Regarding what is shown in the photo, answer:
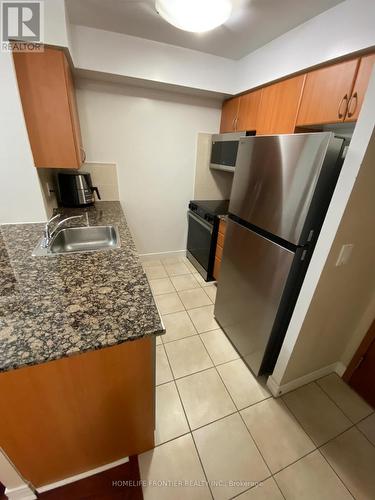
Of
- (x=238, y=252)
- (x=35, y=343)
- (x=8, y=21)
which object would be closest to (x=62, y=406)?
(x=35, y=343)

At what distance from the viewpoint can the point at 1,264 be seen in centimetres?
113

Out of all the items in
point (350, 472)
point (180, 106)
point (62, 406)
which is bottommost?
point (350, 472)

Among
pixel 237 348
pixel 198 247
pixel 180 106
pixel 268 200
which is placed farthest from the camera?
pixel 198 247

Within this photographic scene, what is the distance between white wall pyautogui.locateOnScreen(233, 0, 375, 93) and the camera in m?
1.17

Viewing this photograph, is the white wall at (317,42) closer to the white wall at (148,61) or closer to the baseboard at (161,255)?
the white wall at (148,61)

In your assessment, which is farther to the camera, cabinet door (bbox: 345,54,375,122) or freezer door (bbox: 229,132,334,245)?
cabinet door (bbox: 345,54,375,122)

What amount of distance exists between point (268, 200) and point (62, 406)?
1.35 meters

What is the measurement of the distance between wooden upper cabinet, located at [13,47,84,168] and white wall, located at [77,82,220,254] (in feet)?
2.38

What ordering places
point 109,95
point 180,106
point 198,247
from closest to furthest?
point 109,95, point 180,106, point 198,247

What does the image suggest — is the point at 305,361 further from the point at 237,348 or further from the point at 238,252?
the point at 238,252

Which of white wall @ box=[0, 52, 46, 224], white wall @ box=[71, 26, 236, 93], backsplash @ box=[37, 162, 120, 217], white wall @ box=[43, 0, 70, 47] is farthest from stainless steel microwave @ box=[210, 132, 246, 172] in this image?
white wall @ box=[0, 52, 46, 224]

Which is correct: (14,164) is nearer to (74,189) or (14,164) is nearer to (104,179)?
(74,189)

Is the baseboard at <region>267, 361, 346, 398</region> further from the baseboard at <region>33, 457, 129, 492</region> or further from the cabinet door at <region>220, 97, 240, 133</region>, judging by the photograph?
the cabinet door at <region>220, 97, 240, 133</region>

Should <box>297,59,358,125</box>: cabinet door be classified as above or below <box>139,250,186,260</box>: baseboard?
above
